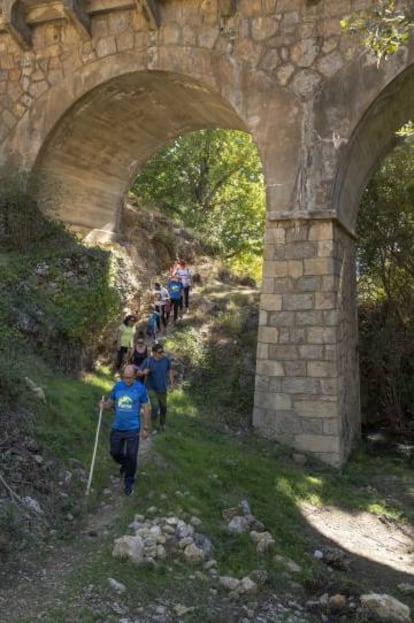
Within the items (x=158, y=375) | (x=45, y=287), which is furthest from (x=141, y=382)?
(x=45, y=287)

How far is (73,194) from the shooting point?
41.9ft

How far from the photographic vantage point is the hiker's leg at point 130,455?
19.4 ft

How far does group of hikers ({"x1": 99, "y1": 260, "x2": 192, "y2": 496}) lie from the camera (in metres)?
6.04

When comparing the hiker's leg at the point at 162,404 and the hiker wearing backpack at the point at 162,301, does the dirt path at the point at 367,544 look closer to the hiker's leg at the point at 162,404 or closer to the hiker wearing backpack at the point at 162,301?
the hiker's leg at the point at 162,404

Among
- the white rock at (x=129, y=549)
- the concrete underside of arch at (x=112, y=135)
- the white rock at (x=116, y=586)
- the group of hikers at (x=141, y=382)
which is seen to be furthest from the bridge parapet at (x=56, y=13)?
the white rock at (x=116, y=586)

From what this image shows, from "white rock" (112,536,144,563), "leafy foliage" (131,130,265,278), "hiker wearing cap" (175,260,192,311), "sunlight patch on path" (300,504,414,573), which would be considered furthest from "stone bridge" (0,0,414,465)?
"leafy foliage" (131,130,265,278)

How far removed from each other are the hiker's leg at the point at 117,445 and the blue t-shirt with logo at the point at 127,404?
62mm

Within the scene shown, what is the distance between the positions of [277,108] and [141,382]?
4955 mm

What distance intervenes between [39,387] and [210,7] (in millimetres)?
7144

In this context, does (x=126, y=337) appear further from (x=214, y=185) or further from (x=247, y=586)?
(x=214, y=185)

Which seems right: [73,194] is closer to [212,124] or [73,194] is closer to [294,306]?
[212,124]

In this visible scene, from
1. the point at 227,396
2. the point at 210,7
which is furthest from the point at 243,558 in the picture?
the point at 210,7

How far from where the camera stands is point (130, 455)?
234 inches

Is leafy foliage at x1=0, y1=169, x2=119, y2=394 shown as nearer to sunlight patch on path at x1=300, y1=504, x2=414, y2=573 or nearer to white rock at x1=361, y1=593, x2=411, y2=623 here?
sunlight patch on path at x1=300, y1=504, x2=414, y2=573
